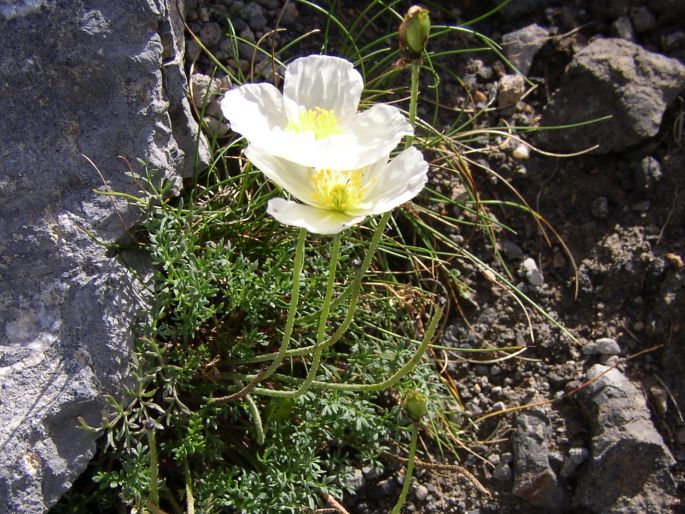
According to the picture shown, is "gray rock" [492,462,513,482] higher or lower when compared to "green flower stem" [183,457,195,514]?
lower

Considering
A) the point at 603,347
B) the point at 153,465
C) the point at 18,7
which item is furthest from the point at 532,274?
the point at 18,7

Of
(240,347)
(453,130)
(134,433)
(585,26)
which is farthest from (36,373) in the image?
(585,26)

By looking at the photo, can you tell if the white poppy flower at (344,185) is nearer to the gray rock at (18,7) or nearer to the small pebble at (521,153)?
the gray rock at (18,7)

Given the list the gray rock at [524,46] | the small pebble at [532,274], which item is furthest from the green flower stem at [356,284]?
the gray rock at [524,46]

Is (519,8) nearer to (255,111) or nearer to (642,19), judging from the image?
(642,19)

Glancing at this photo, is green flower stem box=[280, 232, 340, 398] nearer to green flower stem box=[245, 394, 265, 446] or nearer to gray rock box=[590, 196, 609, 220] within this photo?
green flower stem box=[245, 394, 265, 446]

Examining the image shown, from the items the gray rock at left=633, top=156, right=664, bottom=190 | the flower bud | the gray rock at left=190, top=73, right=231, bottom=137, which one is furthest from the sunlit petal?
the gray rock at left=633, top=156, right=664, bottom=190
